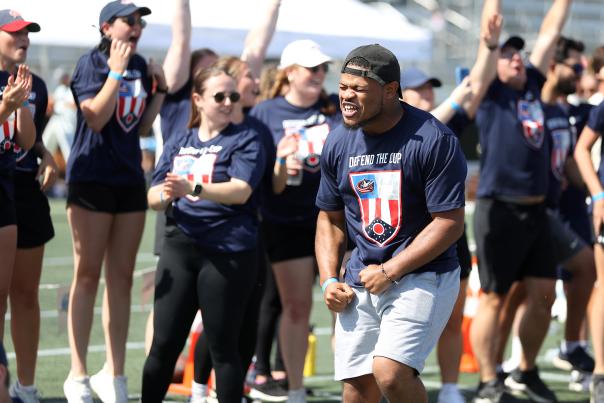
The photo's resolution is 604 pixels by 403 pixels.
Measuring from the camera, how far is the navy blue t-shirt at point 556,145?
800 cm

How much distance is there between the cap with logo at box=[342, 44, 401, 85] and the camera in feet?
16.1

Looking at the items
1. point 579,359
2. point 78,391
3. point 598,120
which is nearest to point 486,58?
point 598,120

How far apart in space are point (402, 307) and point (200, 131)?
5.96ft

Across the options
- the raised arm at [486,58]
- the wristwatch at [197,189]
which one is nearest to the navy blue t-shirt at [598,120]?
the raised arm at [486,58]

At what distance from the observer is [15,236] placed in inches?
237

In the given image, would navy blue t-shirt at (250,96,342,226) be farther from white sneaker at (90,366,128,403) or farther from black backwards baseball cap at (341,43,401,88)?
black backwards baseball cap at (341,43,401,88)

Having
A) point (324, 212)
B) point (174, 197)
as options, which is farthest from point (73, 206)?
point (324, 212)

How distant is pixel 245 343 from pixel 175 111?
1.54 meters

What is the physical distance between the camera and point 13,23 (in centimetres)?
623

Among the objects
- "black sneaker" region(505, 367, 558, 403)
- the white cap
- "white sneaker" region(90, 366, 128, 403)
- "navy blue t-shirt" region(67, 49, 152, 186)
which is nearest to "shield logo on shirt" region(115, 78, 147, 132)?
"navy blue t-shirt" region(67, 49, 152, 186)

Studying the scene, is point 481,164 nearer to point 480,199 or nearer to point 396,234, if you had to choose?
point 480,199

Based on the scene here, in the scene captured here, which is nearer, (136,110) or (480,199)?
(136,110)

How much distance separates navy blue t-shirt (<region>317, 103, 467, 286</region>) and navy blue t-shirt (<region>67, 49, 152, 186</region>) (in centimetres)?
186

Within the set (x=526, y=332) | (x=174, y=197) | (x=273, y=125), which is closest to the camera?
(x=174, y=197)
